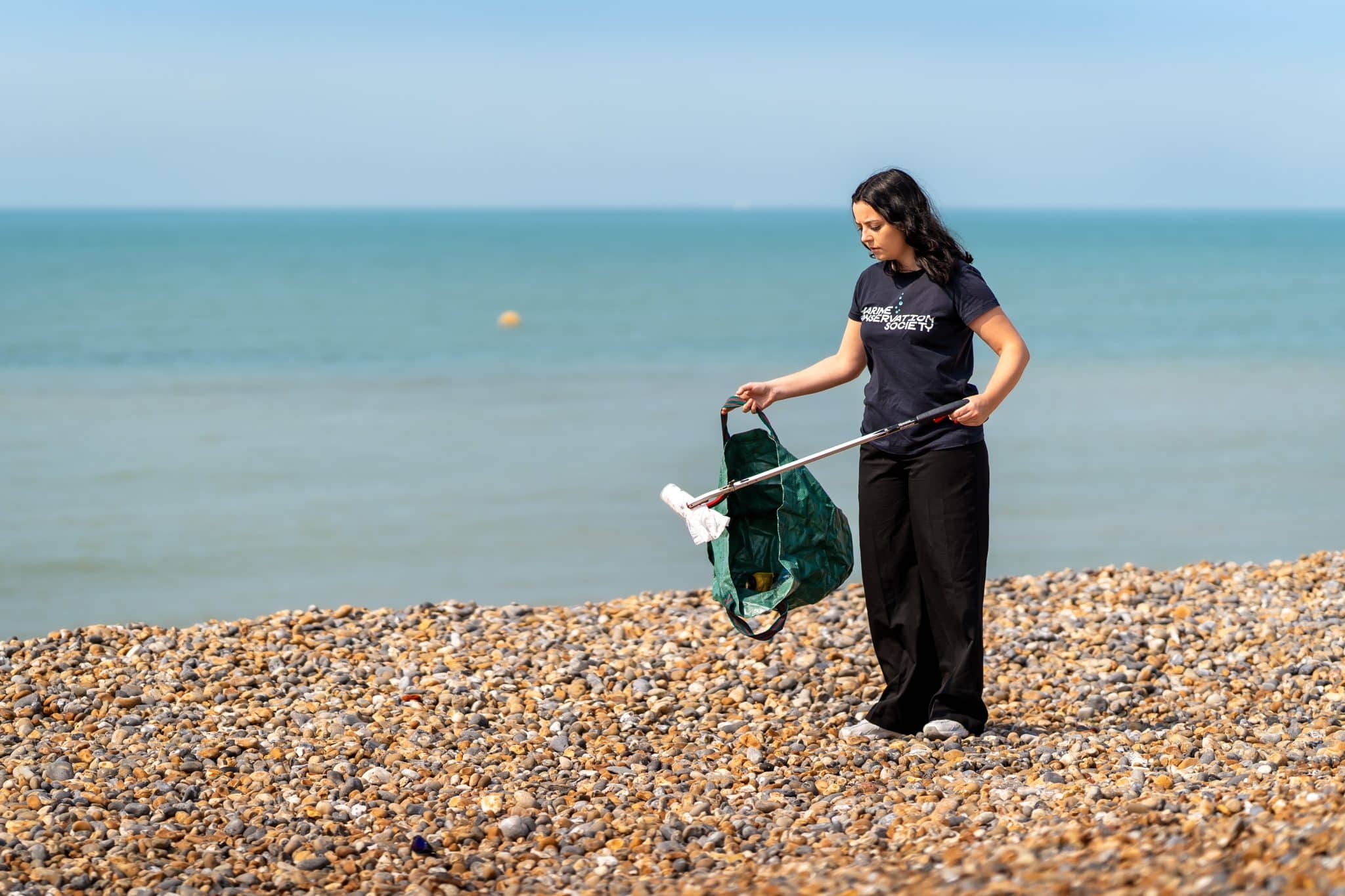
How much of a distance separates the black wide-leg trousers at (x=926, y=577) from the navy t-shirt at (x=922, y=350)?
0.25 ft

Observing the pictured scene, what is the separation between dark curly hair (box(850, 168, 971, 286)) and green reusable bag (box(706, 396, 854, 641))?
807mm

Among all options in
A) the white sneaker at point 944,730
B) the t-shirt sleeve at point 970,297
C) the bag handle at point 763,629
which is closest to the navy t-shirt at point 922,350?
the t-shirt sleeve at point 970,297

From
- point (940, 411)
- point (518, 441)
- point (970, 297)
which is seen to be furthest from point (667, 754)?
point (518, 441)

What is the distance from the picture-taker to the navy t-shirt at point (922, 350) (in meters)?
4.43

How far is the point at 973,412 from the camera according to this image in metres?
4.32

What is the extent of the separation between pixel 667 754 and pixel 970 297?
1.83m

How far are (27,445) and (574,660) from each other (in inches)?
403

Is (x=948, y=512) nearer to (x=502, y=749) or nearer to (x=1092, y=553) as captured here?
(x=502, y=749)

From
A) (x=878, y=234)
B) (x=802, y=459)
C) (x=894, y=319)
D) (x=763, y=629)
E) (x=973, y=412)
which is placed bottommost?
(x=763, y=629)

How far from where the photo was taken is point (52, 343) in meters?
26.4

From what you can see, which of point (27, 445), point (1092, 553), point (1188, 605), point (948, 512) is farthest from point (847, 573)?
point (27, 445)

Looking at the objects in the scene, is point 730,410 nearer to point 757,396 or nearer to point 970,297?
point 757,396

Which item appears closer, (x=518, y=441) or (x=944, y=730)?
(x=944, y=730)

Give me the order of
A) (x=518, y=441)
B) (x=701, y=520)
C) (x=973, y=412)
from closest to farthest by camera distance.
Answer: (x=973, y=412), (x=701, y=520), (x=518, y=441)
